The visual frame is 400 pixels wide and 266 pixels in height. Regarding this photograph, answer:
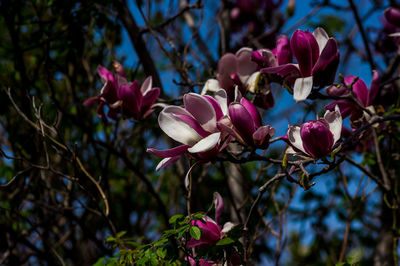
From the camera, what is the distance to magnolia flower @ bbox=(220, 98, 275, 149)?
82cm

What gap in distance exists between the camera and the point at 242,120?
2.69 ft

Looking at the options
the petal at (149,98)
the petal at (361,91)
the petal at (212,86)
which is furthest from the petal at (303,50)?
the petal at (149,98)

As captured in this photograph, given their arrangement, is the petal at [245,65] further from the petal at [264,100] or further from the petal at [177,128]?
the petal at [177,128]

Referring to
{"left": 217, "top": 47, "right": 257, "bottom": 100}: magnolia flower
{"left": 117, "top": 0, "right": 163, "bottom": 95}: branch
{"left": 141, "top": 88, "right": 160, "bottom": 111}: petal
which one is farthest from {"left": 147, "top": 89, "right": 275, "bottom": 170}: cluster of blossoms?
{"left": 117, "top": 0, "right": 163, "bottom": 95}: branch

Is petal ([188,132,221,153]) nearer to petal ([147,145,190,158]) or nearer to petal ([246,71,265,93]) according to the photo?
petal ([147,145,190,158])

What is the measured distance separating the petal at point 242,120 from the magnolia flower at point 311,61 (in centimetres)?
12

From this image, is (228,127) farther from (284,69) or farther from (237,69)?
(237,69)

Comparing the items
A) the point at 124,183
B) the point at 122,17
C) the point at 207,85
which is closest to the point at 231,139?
the point at 207,85

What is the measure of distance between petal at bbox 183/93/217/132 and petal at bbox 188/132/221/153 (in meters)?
0.04

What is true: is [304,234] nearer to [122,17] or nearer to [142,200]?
[142,200]

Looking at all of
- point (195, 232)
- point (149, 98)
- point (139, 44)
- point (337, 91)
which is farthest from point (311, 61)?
point (139, 44)

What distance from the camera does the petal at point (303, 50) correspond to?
0.88m

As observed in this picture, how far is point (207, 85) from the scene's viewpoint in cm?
119

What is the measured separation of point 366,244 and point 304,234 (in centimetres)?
52
